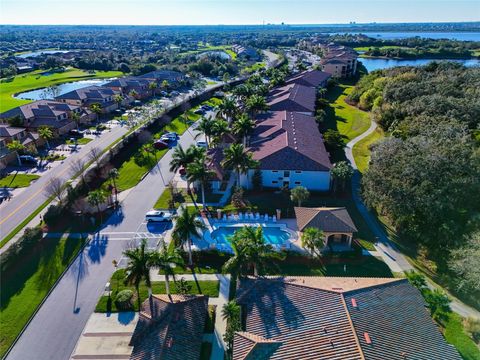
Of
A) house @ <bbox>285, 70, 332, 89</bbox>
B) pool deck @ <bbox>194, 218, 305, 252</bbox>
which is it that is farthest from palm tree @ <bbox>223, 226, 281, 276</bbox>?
house @ <bbox>285, 70, 332, 89</bbox>

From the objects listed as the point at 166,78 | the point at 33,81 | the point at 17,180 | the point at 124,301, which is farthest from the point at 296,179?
the point at 33,81

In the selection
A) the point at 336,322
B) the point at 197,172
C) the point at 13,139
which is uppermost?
the point at 197,172

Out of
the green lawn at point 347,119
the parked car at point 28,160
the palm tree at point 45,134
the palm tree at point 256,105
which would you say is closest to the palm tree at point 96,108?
the palm tree at point 45,134

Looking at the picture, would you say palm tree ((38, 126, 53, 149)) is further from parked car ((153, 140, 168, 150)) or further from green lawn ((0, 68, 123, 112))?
green lawn ((0, 68, 123, 112))

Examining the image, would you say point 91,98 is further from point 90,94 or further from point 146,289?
point 146,289

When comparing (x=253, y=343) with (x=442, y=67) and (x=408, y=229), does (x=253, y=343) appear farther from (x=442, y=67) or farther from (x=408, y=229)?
(x=442, y=67)

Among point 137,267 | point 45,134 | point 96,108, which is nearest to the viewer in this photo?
point 137,267
